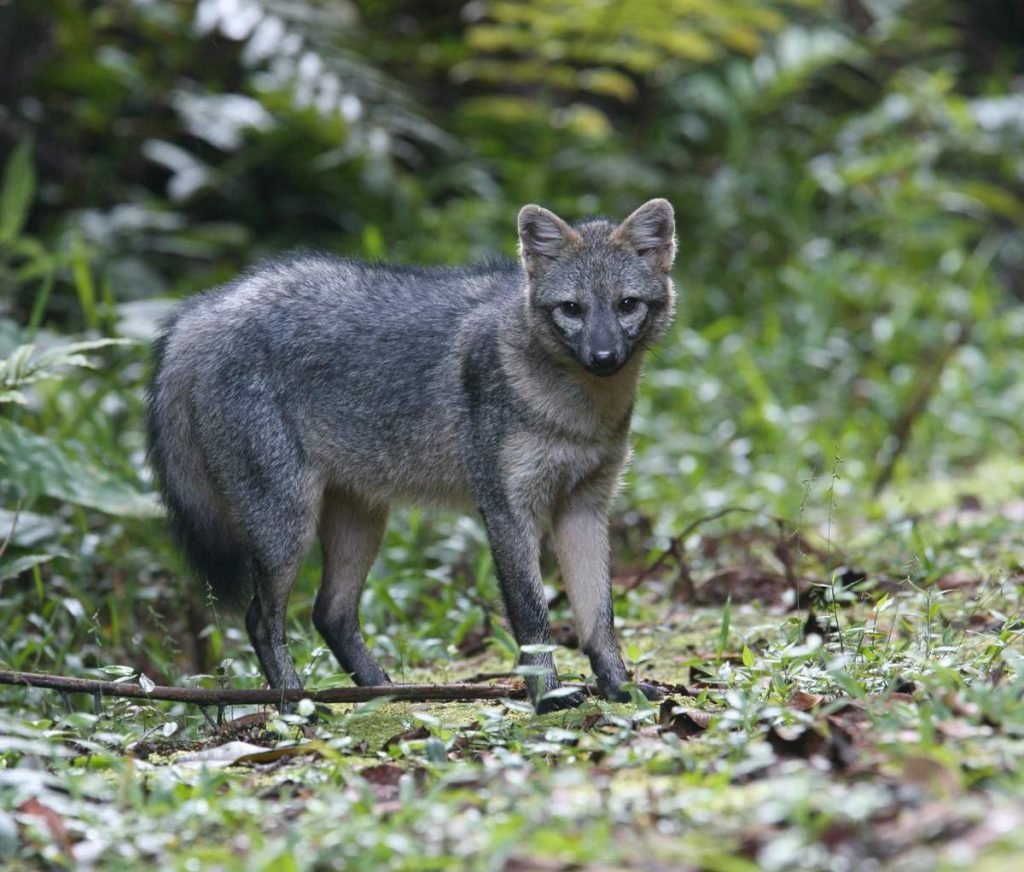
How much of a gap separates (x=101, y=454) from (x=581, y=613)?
291cm

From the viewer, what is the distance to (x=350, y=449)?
558 cm

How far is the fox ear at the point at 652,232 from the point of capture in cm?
538

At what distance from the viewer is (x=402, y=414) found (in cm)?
556

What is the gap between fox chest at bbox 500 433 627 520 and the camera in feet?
17.0

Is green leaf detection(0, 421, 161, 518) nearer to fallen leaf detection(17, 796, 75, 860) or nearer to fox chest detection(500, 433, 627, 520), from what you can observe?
fox chest detection(500, 433, 627, 520)

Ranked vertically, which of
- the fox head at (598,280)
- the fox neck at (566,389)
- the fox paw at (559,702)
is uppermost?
the fox head at (598,280)

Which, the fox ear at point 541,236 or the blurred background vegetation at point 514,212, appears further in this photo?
the blurred background vegetation at point 514,212

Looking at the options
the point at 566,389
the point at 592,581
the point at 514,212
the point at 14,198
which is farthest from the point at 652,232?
the point at 514,212

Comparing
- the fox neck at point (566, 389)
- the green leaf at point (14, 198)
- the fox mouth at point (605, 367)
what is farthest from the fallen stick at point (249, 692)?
the green leaf at point (14, 198)

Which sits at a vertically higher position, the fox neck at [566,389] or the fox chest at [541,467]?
the fox neck at [566,389]

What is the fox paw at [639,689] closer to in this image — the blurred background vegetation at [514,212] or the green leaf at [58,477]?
the blurred background vegetation at [514,212]

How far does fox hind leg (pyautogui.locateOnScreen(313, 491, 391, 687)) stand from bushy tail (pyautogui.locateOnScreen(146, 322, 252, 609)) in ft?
1.20

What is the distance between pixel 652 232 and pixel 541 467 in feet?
3.36

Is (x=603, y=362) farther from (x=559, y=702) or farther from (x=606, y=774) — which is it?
(x=606, y=774)
